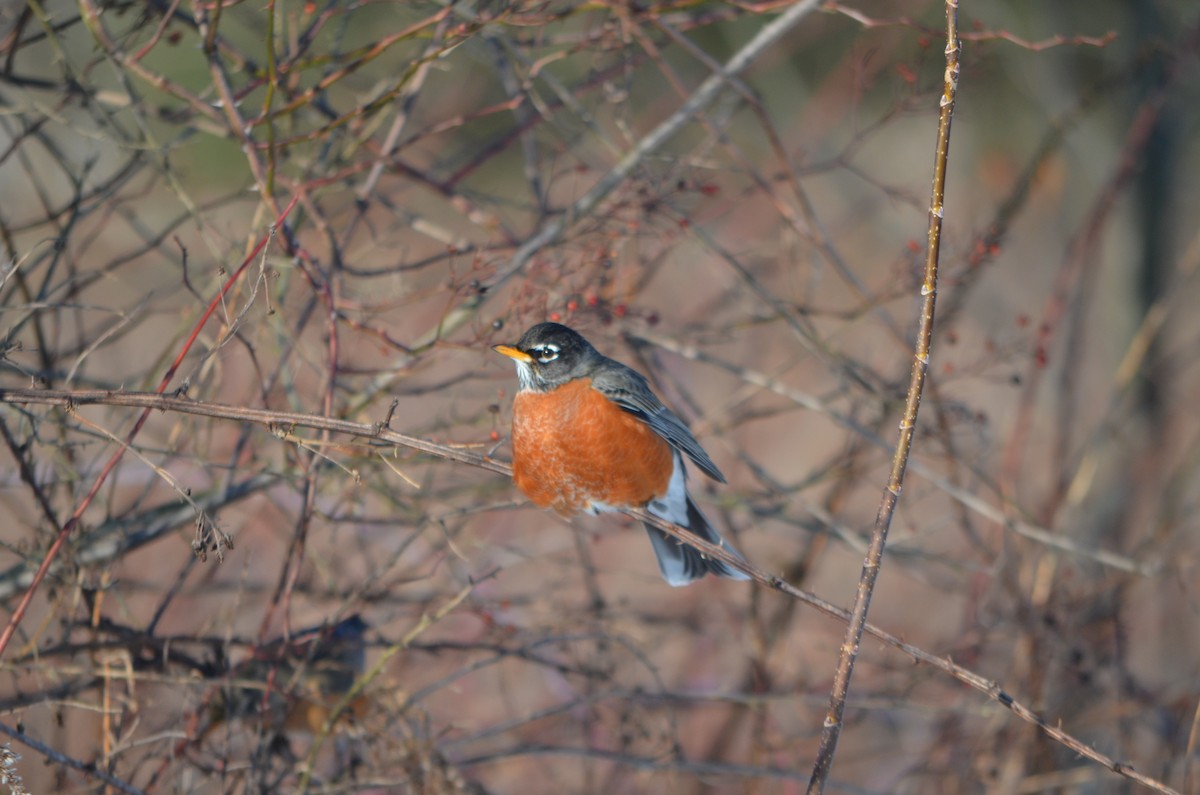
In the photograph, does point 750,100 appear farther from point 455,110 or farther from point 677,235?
point 455,110

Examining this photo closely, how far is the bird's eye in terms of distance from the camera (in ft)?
9.43

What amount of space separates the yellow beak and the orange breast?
15cm

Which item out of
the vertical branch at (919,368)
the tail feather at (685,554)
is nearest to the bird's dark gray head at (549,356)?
the tail feather at (685,554)

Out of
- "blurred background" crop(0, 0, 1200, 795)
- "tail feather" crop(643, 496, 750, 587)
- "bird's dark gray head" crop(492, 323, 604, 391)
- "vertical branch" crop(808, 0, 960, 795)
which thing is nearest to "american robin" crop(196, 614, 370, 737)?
"blurred background" crop(0, 0, 1200, 795)

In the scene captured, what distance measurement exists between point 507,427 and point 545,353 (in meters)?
0.55

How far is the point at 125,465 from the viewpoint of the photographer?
4.06 metres

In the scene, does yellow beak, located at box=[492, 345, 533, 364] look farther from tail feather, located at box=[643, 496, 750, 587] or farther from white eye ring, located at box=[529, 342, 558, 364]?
tail feather, located at box=[643, 496, 750, 587]

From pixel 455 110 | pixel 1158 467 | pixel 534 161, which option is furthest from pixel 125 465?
pixel 1158 467

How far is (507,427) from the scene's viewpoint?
3383 millimetres

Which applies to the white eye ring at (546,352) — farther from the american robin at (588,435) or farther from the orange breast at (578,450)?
the orange breast at (578,450)

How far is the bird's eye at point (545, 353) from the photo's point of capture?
288cm

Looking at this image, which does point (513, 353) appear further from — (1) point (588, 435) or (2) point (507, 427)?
(2) point (507, 427)

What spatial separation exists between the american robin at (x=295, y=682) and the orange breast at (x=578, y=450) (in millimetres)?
680

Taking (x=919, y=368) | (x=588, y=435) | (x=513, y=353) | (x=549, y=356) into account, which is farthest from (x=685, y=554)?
(x=919, y=368)
